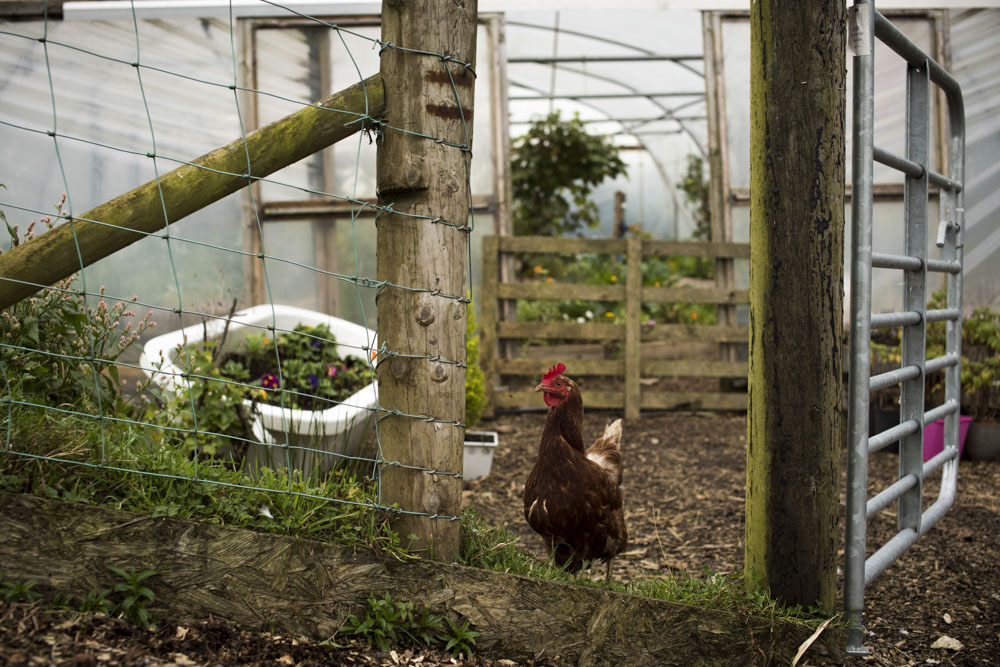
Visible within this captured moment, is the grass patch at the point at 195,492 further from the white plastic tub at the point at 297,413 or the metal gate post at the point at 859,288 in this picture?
the white plastic tub at the point at 297,413

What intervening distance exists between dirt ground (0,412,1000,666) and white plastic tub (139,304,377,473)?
29.2 inches

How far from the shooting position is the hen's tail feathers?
10.1 ft

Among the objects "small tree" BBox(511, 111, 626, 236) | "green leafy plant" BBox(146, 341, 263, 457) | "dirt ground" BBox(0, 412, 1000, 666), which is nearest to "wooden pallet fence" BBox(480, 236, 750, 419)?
"dirt ground" BBox(0, 412, 1000, 666)

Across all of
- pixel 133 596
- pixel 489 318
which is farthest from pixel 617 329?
pixel 133 596

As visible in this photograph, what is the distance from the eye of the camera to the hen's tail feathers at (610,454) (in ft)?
10.1

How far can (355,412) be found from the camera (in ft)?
10.4

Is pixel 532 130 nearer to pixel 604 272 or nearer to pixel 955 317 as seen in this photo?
pixel 604 272

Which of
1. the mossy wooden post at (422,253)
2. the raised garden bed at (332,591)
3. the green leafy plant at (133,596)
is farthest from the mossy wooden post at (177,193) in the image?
the green leafy plant at (133,596)

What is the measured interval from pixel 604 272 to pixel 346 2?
472 cm

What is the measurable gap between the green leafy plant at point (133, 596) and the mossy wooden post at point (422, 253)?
604 millimetres

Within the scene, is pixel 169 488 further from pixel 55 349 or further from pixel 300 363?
pixel 300 363

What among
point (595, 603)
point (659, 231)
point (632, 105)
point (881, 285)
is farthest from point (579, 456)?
point (659, 231)

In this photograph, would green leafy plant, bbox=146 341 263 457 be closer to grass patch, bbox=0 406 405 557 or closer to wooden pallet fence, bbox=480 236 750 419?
→ grass patch, bbox=0 406 405 557

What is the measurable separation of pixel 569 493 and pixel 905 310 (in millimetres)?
1441
